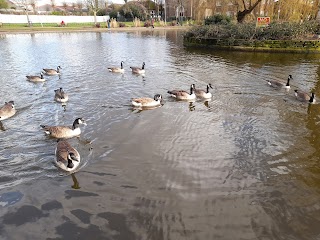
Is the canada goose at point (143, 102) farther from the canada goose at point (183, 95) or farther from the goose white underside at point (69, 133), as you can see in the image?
Result: the goose white underside at point (69, 133)

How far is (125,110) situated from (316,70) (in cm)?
1452

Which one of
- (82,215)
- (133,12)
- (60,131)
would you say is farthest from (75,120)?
(133,12)

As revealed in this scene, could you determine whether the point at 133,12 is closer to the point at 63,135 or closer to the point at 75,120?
the point at 75,120

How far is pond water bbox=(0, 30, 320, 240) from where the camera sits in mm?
5691

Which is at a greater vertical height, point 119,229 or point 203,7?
point 203,7

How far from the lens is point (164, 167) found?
300 inches

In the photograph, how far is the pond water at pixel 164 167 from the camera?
569 cm

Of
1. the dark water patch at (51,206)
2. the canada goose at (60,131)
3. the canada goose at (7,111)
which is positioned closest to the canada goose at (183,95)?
the canada goose at (60,131)

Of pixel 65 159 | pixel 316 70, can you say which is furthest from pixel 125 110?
pixel 316 70

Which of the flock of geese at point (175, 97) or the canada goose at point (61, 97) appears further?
the canada goose at point (61, 97)

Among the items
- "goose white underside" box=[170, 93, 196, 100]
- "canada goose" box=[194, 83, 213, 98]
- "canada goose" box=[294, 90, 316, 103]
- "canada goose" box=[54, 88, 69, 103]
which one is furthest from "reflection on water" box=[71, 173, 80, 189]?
"canada goose" box=[294, 90, 316, 103]

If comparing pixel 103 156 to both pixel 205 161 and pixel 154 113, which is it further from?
pixel 154 113

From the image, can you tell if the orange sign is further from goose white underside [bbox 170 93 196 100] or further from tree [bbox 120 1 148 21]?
tree [bbox 120 1 148 21]

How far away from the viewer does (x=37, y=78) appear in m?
15.6
